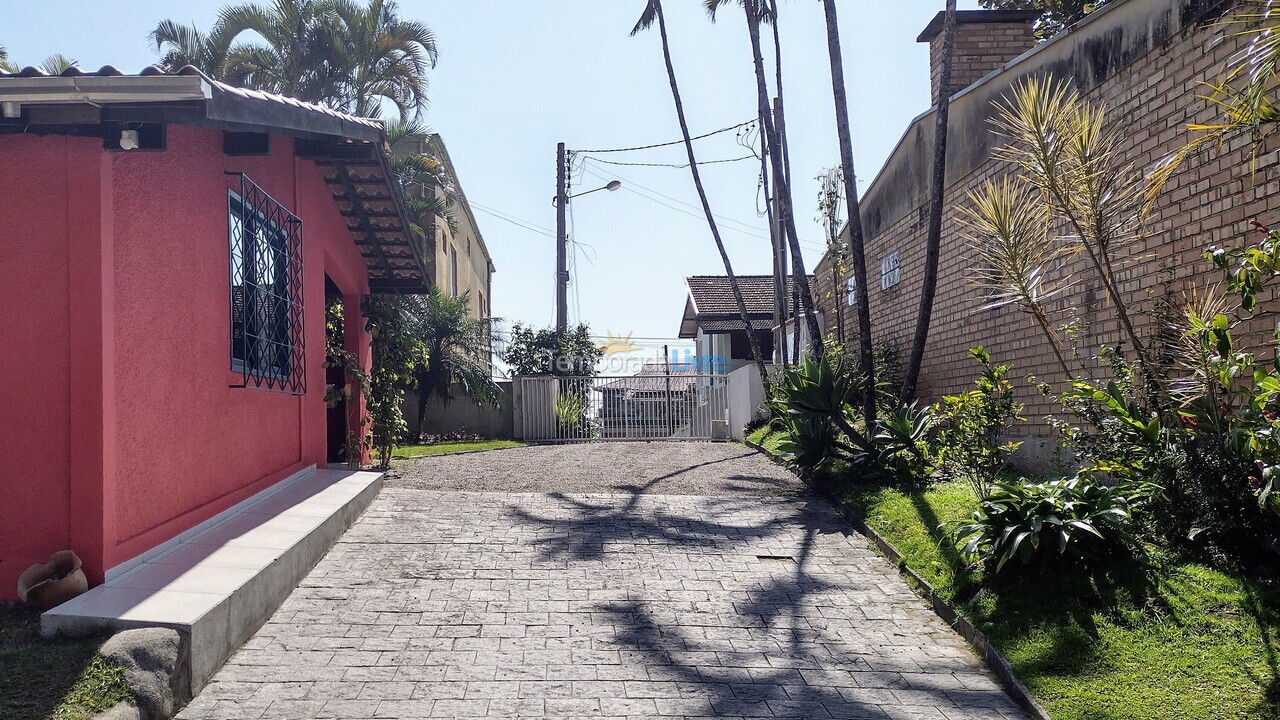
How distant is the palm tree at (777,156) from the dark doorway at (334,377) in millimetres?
5506

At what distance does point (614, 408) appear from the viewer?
2011 cm

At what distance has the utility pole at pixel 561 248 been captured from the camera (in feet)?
76.1

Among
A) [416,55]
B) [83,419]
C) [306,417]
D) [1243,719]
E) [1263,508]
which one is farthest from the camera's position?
[416,55]

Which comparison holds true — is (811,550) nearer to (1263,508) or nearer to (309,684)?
(1263,508)

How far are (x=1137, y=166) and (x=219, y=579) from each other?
7.30m

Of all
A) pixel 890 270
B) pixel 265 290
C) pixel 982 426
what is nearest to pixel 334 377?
pixel 265 290

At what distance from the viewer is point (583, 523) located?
8.71 m

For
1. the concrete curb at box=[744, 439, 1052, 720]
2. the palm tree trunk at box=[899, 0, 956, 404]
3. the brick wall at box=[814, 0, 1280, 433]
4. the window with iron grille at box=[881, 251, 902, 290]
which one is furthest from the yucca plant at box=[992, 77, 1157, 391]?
the window with iron grille at box=[881, 251, 902, 290]

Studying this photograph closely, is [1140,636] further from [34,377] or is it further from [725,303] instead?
[725,303]

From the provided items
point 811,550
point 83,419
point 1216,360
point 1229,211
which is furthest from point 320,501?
point 1229,211

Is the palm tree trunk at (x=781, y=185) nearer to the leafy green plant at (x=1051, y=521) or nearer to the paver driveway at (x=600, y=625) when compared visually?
the paver driveway at (x=600, y=625)

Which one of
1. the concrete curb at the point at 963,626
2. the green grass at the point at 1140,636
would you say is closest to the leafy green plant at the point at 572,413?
the concrete curb at the point at 963,626

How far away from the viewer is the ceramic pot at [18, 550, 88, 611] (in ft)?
15.9

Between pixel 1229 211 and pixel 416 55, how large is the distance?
Answer: 724 inches
